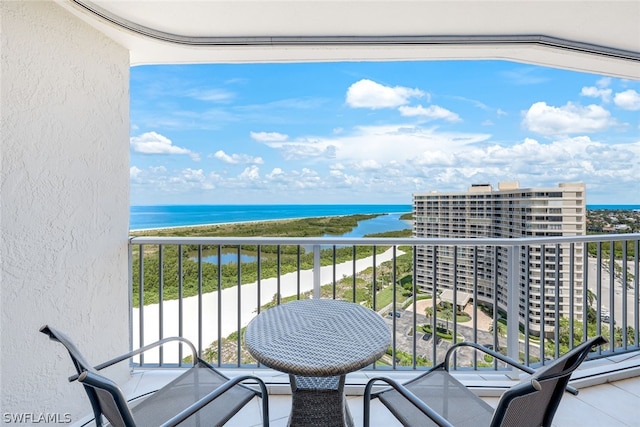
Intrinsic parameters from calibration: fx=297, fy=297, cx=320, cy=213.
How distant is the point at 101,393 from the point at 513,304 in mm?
2560

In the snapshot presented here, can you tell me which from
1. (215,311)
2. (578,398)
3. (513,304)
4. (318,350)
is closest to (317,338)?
(318,350)

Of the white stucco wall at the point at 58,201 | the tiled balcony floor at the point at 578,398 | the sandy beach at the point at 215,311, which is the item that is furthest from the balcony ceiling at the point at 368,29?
the tiled balcony floor at the point at 578,398

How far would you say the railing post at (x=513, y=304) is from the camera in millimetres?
2258

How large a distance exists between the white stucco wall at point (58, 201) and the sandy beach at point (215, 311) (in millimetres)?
488

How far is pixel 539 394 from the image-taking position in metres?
1.01

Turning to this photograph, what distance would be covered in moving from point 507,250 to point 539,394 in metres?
1.51

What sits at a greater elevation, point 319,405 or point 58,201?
point 58,201

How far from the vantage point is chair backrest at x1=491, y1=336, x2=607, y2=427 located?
2.98 ft

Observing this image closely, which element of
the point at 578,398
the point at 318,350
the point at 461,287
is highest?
the point at 318,350

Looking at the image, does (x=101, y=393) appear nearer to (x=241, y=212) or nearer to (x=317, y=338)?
(x=317, y=338)

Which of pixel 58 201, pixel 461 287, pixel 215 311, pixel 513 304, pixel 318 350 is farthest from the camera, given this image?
pixel 215 311

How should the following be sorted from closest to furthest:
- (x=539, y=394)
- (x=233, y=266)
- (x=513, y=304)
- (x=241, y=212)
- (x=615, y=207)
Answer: (x=539, y=394)
(x=513, y=304)
(x=615, y=207)
(x=233, y=266)
(x=241, y=212)

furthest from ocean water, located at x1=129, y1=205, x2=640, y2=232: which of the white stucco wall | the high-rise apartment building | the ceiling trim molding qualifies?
the white stucco wall

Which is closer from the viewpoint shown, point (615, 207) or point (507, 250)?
point (507, 250)
